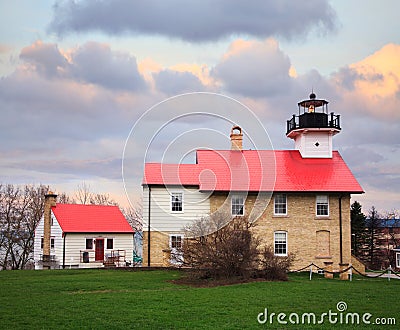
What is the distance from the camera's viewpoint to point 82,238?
121 feet

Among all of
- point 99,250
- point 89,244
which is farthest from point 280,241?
point 89,244

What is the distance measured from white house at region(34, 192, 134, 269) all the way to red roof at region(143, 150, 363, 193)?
6.49 metres

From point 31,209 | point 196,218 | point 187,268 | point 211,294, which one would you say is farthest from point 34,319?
point 31,209

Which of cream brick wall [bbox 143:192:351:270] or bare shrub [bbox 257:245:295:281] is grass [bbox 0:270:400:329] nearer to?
bare shrub [bbox 257:245:295:281]

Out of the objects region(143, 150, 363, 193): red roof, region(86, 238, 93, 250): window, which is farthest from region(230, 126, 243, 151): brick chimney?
region(86, 238, 93, 250): window

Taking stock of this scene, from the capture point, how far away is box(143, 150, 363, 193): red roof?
32906 millimetres

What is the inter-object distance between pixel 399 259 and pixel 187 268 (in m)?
18.4

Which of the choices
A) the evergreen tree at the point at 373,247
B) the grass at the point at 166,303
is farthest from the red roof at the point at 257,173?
the evergreen tree at the point at 373,247

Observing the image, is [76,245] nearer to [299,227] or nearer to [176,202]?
[176,202]

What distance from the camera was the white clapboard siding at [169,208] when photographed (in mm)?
33031

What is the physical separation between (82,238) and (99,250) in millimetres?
1517

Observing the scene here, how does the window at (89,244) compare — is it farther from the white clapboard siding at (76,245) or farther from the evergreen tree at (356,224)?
the evergreen tree at (356,224)

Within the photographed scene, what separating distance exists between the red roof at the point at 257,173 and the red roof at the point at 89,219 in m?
6.35

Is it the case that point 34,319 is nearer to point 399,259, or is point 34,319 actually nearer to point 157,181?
point 157,181
